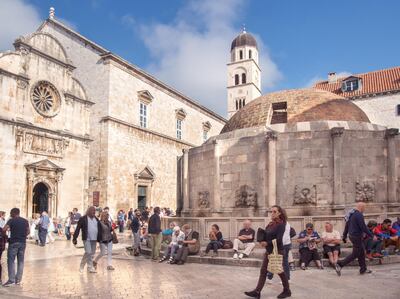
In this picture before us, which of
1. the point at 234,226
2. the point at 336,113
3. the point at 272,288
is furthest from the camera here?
the point at 336,113

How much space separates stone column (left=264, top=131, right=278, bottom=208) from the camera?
12839mm

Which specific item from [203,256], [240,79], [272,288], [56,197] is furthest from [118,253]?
[240,79]

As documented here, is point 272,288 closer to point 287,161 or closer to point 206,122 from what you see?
point 287,161

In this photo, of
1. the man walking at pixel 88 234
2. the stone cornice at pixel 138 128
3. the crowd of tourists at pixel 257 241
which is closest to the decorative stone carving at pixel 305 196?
the crowd of tourists at pixel 257 241

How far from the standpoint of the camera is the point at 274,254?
636 centimetres

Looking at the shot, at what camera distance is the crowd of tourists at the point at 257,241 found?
657cm

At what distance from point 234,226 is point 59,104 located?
61.9 feet

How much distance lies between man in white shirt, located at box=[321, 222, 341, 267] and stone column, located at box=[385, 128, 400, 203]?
4680mm

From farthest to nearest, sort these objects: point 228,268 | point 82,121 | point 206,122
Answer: point 206,122 < point 82,121 < point 228,268

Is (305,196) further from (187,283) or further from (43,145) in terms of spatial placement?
(43,145)

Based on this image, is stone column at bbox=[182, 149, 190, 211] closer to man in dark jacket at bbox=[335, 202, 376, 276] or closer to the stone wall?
the stone wall

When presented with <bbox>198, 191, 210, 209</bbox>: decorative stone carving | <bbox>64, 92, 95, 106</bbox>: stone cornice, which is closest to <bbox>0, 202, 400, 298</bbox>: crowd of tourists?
<bbox>198, 191, 210, 209</bbox>: decorative stone carving

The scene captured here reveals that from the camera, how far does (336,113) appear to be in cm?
1515

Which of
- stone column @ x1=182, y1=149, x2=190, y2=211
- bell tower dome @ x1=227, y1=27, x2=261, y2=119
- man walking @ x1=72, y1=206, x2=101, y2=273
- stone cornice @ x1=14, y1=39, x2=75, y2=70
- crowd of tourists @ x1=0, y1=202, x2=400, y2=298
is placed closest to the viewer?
crowd of tourists @ x1=0, y1=202, x2=400, y2=298
